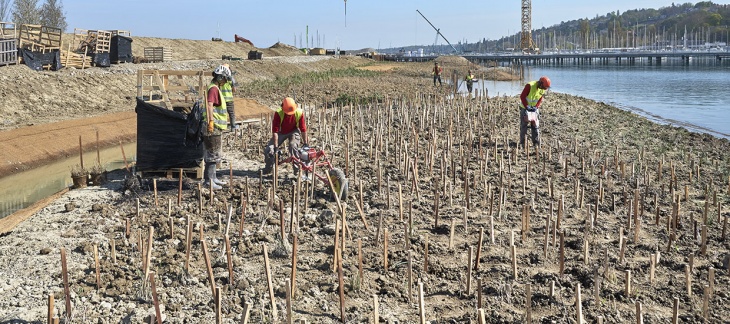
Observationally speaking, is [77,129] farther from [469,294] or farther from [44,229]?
[469,294]

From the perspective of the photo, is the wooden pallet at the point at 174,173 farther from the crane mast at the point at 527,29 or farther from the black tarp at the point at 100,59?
the crane mast at the point at 527,29

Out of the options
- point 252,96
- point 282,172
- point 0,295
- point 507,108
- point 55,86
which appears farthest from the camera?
point 252,96

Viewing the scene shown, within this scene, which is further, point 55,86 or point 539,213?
Result: point 55,86

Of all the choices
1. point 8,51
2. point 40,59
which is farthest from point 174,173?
point 40,59

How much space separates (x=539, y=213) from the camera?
27.7 feet

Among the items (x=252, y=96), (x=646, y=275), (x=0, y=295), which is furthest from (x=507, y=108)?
(x=0, y=295)

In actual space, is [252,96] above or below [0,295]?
above

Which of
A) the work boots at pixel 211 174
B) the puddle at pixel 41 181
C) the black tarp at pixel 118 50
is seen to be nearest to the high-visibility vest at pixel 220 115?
the work boots at pixel 211 174

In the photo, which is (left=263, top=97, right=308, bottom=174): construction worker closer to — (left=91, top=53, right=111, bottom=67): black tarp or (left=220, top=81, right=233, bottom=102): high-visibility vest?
(left=220, top=81, right=233, bottom=102): high-visibility vest

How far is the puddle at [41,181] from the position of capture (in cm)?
1114

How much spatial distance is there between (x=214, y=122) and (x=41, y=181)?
17.4ft

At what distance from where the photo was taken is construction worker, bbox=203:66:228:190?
8.83 m

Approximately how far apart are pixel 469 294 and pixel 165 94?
6150 millimetres

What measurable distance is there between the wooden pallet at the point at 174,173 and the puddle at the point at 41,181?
2316mm
